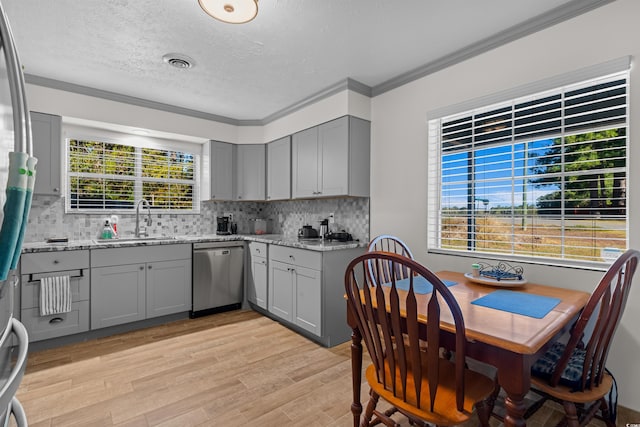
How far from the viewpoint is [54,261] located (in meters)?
2.77

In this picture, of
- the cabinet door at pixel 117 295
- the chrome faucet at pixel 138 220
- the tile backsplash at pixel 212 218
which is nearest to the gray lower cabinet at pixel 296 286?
the tile backsplash at pixel 212 218

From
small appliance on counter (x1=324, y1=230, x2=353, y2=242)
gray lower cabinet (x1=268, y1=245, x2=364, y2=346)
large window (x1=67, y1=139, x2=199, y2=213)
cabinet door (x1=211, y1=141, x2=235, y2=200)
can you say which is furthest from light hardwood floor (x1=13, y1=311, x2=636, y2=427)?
cabinet door (x1=211, y1=141, x2=235, y2=200)

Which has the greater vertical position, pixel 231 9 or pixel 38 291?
pixel 231 9

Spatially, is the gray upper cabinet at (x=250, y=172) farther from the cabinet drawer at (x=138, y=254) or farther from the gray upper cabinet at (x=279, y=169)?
the cabinet drawer at (x=138, y=254)

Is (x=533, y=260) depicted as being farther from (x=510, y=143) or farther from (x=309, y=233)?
(x=309, y=233)

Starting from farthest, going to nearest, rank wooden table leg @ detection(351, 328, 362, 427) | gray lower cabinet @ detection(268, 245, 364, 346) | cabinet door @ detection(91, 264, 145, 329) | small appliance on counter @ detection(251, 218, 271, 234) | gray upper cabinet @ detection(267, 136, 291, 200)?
small appliance on counter @ detection(251, 218, 271, 234)
gray upper cabinet @ detection(267, 136, 291, 200)
cabinet door @ detection(91, 264, 145, 329)
gray lower cabinet @ detection(268, 245, 364, 346)
wooden table leg @ detection(351, 328, 362, 427)

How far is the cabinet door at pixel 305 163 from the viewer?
3482mm

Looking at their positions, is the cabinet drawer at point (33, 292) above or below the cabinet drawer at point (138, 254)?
below

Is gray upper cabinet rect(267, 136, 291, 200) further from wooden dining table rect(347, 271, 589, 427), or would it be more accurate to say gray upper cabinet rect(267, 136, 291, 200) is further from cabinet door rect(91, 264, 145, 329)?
wooden dining table rect(347, 271, 589, 427)

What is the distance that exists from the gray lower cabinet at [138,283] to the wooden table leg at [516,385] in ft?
10.4

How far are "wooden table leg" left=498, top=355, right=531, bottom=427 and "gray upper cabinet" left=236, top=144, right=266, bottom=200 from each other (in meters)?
3.51

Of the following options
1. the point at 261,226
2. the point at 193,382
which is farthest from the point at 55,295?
the point at 261,226

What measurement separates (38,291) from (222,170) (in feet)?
7.39

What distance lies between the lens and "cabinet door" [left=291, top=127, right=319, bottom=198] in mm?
3482
